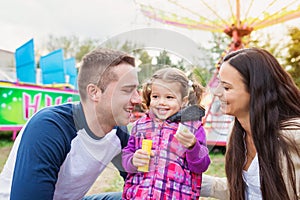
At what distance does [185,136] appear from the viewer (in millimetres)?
1020

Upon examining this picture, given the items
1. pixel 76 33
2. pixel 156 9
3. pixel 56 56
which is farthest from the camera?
pixel 76 33

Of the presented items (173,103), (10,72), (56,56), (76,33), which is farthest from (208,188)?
(76,33)

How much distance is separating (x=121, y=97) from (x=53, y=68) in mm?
5277

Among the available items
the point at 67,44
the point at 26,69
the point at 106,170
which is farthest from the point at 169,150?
the point at 67,44

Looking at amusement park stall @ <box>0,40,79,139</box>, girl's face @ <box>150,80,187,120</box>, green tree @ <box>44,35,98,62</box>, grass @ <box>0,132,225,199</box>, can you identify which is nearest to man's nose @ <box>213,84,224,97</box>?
girl's face @ <box>150,80,187,120</box>

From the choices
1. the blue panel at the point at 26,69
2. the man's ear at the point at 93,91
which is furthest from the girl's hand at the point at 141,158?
the blue panel at the point at 26,69

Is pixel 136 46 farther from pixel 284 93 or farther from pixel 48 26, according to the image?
pixel 48 26

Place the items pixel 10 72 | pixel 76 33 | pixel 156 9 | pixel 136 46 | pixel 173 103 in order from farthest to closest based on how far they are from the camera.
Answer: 1. pixel 76 33
2. pixel 10 72
3. pixel 156 9
4. pixel 136 46
5. pixel 173 103

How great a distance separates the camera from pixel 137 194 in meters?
1.08

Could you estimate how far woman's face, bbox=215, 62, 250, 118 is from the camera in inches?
47.6

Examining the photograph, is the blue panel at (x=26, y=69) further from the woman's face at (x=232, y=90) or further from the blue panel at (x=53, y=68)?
the woman's face at (x=232, y=90)

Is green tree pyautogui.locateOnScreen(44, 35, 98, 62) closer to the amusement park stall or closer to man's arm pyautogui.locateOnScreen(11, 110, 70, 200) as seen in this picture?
the amusement park stall

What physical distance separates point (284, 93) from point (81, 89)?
72 centimetres

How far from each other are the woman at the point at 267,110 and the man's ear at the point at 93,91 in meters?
0.45
